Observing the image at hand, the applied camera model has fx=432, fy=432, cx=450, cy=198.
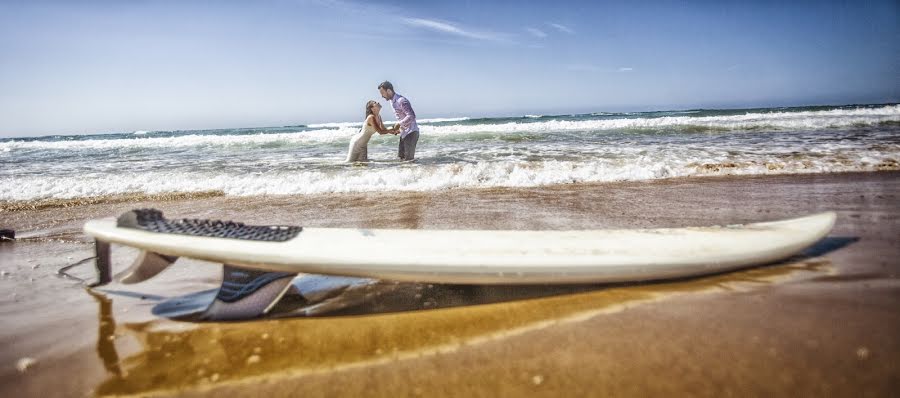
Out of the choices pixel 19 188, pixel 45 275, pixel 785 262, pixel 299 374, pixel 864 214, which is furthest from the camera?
pixel 19 188

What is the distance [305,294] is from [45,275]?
1.68 meters

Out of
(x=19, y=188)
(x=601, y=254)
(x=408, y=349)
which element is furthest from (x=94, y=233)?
(x=19, y=188)

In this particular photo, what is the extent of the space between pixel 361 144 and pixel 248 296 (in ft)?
21.6

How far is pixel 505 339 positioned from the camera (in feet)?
4.92

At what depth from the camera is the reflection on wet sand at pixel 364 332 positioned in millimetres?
1387

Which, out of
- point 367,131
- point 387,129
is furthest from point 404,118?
point 367,131

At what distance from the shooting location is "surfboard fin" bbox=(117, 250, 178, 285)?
177 centimetres

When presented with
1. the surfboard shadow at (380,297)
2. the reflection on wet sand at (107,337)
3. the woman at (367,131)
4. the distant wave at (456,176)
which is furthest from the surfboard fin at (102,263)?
the woman at (367,131)

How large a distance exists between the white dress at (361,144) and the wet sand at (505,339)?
568 cm

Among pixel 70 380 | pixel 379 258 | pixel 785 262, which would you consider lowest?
pixel 70 380

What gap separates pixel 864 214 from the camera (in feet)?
9.74

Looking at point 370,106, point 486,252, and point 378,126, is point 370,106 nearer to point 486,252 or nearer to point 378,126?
point 378,126

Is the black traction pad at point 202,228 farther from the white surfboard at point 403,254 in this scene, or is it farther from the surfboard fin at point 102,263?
the surfboard fin at point 102,263

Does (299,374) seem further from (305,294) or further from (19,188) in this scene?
(19,188)
